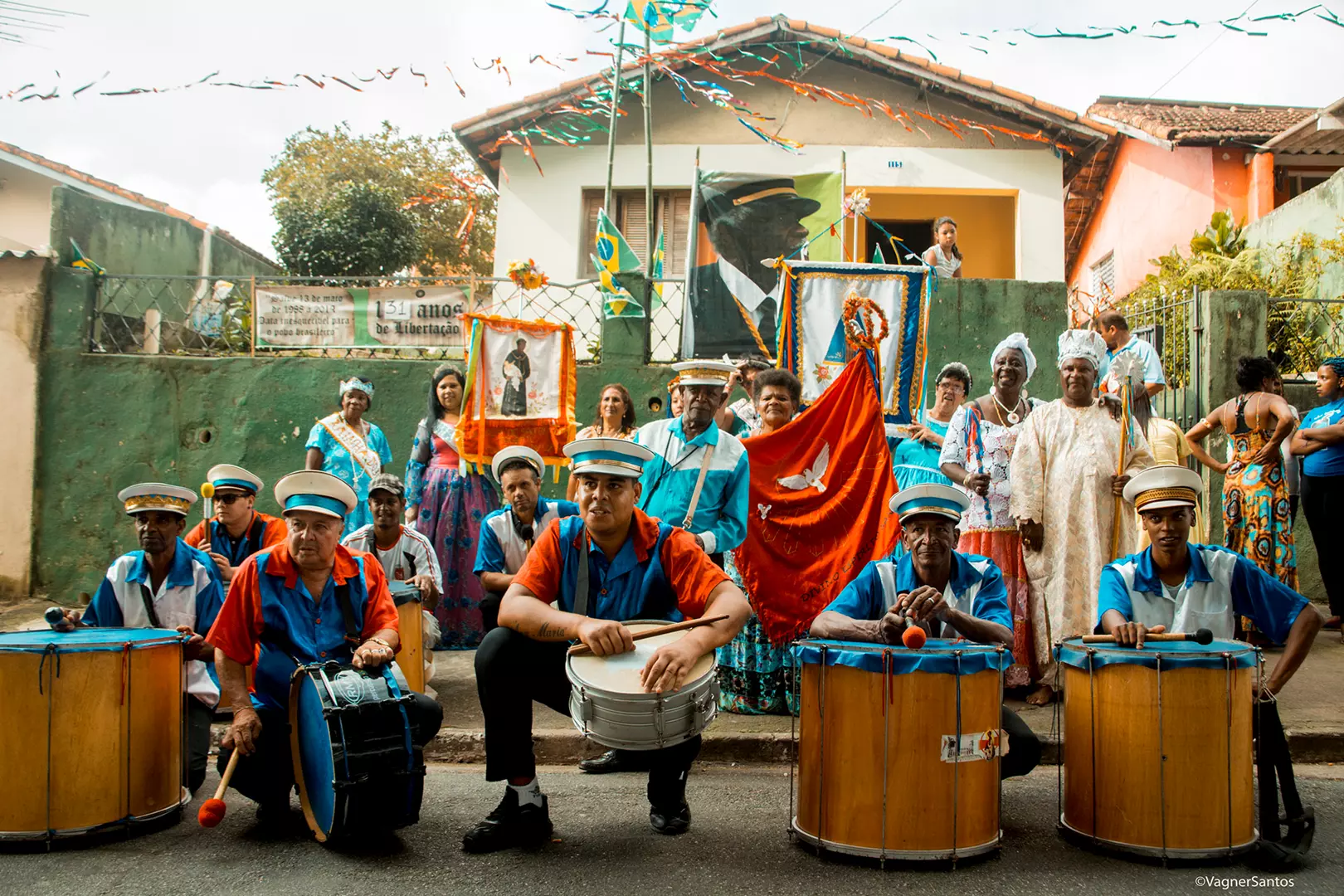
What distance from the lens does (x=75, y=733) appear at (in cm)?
399

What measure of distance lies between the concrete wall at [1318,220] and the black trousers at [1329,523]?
583 cm

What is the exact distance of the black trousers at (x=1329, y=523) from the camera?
7.57m

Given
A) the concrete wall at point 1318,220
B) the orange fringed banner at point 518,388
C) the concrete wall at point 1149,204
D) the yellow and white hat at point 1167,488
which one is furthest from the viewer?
the concrete wall at point 1149,204

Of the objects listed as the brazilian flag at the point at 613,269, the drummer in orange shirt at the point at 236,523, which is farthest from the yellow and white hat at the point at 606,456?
the brazilian flag at the point at 613,269

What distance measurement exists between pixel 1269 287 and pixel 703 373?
10407mm

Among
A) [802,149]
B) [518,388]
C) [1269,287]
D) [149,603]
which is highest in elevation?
A: [802,149]

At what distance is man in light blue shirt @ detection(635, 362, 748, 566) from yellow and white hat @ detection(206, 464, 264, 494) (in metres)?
2.23

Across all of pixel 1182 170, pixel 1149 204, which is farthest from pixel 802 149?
pixel 1149 204

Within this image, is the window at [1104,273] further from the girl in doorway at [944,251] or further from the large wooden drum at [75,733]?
the large wooden drum at [75,733]

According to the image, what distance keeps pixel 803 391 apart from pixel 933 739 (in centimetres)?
497

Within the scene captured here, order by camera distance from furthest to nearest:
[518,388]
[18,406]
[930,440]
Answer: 1. [18,406]
2. [518,388]
3. [930,440]

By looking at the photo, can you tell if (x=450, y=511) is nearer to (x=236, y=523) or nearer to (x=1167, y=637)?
(x=236, y=523)

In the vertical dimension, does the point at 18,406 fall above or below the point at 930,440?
above

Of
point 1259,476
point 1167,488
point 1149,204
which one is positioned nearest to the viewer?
point 1167,488
